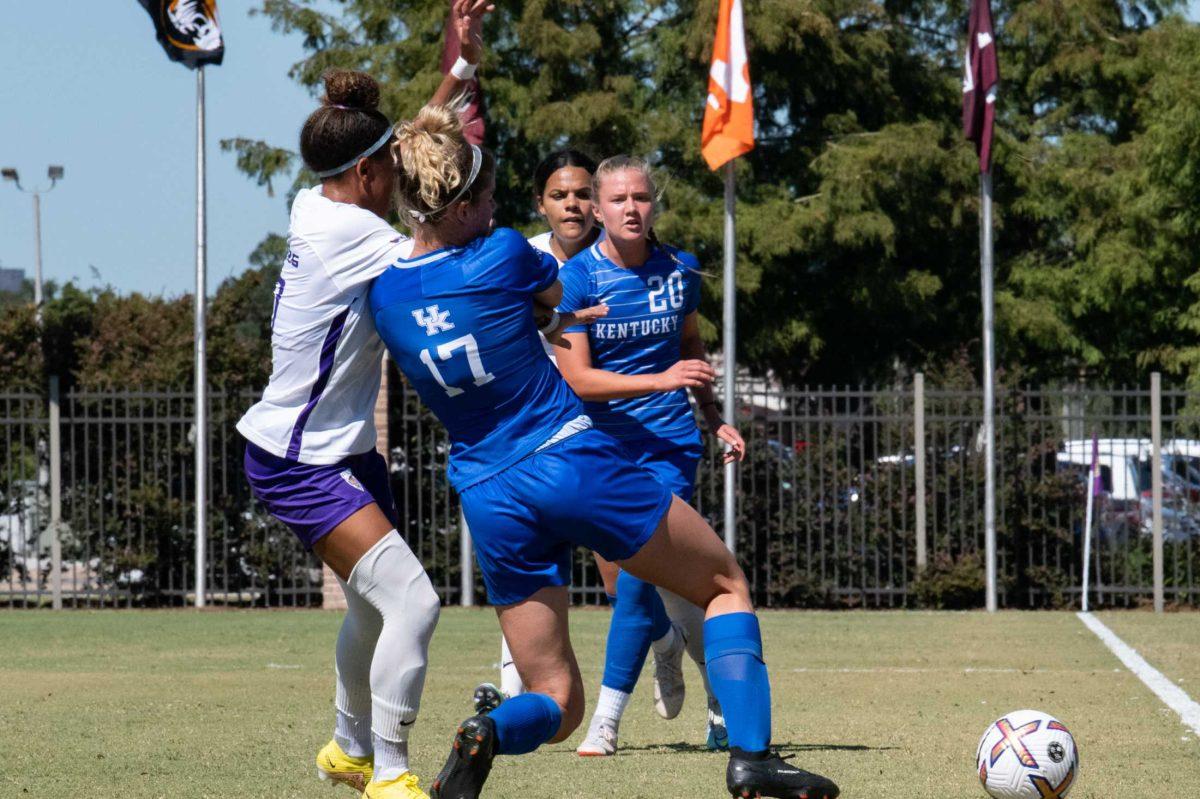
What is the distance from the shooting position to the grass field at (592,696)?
18.2 ft

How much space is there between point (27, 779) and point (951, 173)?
2143 cm

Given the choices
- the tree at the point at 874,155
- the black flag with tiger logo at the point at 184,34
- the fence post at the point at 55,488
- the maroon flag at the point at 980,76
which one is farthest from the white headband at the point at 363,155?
the tree at the point at 874,155

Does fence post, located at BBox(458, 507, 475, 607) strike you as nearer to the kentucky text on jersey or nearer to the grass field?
the grass field

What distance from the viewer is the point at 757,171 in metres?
26.3

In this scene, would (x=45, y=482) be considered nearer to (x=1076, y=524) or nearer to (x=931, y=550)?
(x=931, y=550)

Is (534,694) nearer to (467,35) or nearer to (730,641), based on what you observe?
(730,641)

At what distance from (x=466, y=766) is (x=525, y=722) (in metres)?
0.24

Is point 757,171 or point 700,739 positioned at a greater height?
point 757,171

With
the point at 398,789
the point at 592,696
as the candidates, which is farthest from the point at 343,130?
the point at 592,696

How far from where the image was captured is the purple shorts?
15.8ft

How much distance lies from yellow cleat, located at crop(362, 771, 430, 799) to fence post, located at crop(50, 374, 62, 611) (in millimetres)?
12429

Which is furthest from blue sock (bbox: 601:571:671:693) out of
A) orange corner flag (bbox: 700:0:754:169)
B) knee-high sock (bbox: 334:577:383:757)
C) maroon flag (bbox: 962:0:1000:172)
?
maroon flag (bbox: 962:0:1000:172)

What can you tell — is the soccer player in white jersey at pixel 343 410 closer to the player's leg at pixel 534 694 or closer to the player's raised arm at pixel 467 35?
the player's leg at pixel 534 694

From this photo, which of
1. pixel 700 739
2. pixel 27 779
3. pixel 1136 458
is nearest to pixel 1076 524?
pixel 1136 458
